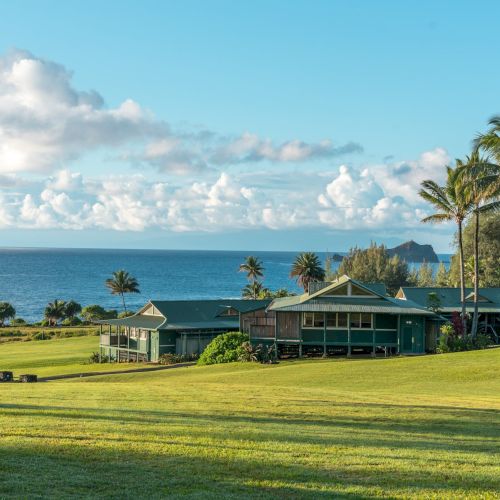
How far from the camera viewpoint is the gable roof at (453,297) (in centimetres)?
5759

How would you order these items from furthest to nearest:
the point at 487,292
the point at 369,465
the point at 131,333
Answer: the point at 487,292 → the point at 131,333 → the point at 369,465

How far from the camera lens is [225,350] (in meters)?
44.7

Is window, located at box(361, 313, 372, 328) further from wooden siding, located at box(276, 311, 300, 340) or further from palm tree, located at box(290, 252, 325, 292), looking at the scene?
palm tree, located at box(290, 252, 325, 292)

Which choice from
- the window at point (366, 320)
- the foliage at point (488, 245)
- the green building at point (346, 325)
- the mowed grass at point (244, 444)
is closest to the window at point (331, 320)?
the green building at point (346, 325)

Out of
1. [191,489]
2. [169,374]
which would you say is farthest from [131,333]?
[191,489]

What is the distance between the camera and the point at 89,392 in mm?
22938

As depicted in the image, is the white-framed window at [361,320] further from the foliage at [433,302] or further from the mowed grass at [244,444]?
the mowed grass at [244,444]

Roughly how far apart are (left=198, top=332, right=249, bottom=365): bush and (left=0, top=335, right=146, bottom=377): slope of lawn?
549 cm

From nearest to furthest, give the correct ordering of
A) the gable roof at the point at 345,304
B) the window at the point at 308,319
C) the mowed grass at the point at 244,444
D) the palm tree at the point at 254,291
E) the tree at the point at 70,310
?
1. the mowed grass at the point at 244,444
2. the gable roof at the point at 345,304
3. the window at the point at 308,319
4. the palm tree at the point at 254,291
5. the tree at the point at 70,310

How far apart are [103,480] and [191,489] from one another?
1346 mm

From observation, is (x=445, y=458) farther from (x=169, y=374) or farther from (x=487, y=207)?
(x=487, y=207)

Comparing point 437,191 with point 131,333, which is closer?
point 437,191

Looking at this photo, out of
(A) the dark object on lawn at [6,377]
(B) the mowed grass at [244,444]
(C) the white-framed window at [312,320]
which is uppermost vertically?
(C) the white-framed window at [312,320]

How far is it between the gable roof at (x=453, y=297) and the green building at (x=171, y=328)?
12397 mm
